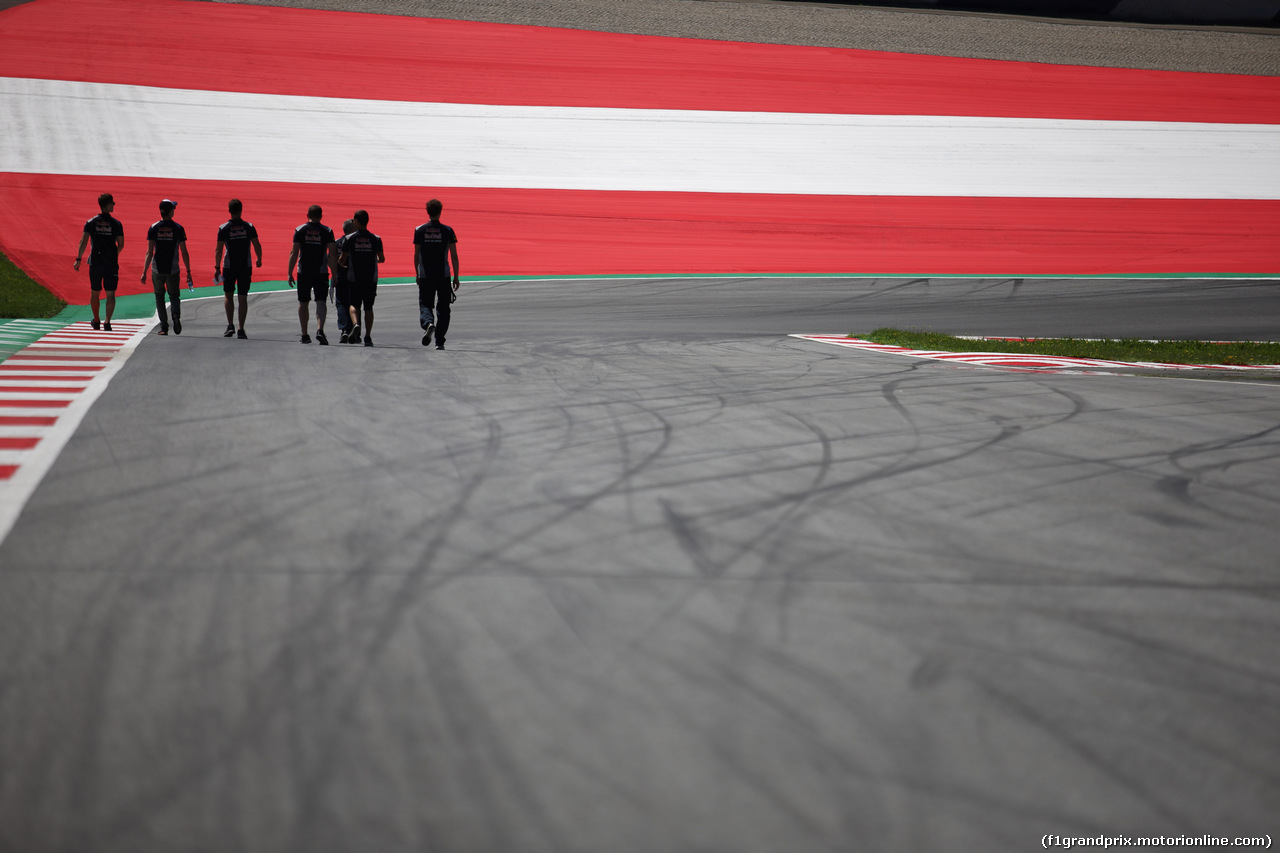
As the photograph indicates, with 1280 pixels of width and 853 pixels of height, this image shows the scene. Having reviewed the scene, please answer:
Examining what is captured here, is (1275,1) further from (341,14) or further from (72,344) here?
(72,344)

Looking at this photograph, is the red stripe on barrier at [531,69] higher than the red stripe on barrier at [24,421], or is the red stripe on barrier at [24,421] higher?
the red stripe on barrier at [531,69]

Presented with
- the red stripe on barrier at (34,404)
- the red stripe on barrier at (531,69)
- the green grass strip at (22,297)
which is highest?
the red stripe on barrier at (531,69)

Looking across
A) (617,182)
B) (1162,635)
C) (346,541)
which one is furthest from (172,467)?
(617,182)

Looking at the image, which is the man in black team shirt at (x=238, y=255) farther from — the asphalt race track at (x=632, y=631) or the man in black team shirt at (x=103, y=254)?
the asphalt race track at (x=632, y=631)

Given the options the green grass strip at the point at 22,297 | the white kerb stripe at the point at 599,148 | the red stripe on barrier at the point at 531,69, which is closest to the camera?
the green grass strip at the point at 22,297

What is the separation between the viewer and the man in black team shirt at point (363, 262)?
11.7 m

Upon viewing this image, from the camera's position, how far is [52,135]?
73.8 ft

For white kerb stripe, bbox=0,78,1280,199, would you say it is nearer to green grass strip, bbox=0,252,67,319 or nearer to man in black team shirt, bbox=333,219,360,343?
green grass strip, bbox=0,252,67,319

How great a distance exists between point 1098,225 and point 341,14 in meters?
20.1

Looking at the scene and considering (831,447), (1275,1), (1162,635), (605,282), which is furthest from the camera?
(1275,1)

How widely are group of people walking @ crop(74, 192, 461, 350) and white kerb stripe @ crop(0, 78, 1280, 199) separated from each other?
10513 mm

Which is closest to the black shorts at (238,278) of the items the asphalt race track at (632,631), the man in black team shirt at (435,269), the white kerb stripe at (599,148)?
the man in black team shirt at (435,269)

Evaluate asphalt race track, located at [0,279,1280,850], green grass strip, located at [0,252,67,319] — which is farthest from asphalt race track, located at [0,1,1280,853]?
green grass strip, located at [0,252,67,319]

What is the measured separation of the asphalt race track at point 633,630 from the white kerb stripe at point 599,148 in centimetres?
1710
